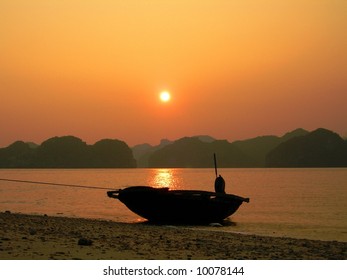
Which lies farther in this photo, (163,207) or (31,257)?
(163,207)

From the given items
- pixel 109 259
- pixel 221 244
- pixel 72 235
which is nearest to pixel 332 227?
pixel 221 244

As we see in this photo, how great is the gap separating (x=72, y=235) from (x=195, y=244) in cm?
494

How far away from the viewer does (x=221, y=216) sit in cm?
3606

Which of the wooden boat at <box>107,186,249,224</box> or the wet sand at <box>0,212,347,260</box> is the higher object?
the wooden boat at <box>107,186,249,224</box>

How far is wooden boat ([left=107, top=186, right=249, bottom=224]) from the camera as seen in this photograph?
3328cm

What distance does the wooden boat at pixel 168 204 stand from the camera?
33281 mm

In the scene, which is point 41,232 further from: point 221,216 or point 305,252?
point 221,216

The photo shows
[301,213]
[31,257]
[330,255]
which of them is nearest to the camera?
[31,257]

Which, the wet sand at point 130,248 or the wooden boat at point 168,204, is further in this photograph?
the wooden boat at point 168,204

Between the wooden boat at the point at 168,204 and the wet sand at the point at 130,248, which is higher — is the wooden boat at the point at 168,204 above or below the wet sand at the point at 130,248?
above

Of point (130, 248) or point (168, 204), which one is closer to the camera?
point (130, 248)

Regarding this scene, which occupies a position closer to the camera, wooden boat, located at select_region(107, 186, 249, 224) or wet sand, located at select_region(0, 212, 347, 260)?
wet sand, located at select_region(0, 212, 347, 260)

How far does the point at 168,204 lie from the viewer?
33.7 meters

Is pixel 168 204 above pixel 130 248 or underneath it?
above
